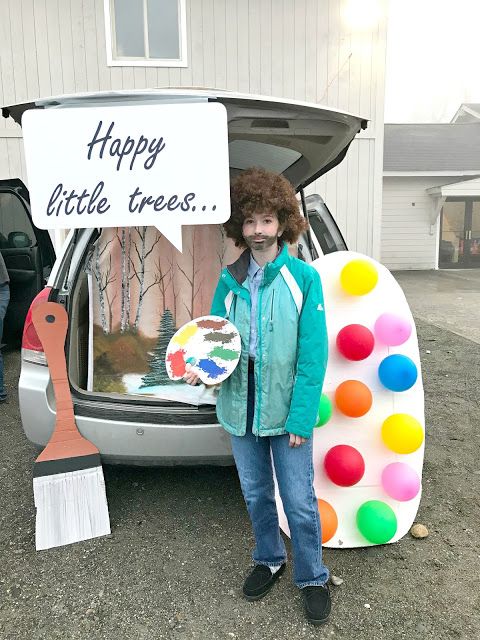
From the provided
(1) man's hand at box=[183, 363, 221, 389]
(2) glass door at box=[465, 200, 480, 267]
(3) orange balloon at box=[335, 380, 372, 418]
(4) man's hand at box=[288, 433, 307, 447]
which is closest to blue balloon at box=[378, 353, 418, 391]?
(3) orange balloon at box=[335, 380, 372, 418]

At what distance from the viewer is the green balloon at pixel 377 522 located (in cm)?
247

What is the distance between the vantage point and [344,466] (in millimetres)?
2447

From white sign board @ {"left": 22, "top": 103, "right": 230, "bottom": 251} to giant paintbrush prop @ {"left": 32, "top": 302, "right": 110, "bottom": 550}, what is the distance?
2.75 ft

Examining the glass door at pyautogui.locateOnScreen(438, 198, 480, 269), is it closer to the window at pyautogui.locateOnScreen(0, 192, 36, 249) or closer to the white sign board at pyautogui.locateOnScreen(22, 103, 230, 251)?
the window at pyautogui.locateOnScreen(0, 192, 36, 249)

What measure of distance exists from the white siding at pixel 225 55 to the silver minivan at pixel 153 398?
18.7ft

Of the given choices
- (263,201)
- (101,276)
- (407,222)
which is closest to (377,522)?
(263,201)

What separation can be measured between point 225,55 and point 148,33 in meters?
1.17

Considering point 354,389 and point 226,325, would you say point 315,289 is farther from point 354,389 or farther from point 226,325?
point 354,389

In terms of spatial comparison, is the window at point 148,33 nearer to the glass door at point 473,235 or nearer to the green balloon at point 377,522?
the green balloon at point 377,522

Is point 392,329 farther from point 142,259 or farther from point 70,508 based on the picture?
point 142,259

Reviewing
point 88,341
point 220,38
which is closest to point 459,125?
point 220,38

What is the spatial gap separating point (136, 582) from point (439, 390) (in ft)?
11.3

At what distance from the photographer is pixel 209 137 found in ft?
6.97

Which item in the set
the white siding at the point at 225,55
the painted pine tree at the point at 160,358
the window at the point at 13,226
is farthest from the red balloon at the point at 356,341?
the white siding at the point at 225,55
